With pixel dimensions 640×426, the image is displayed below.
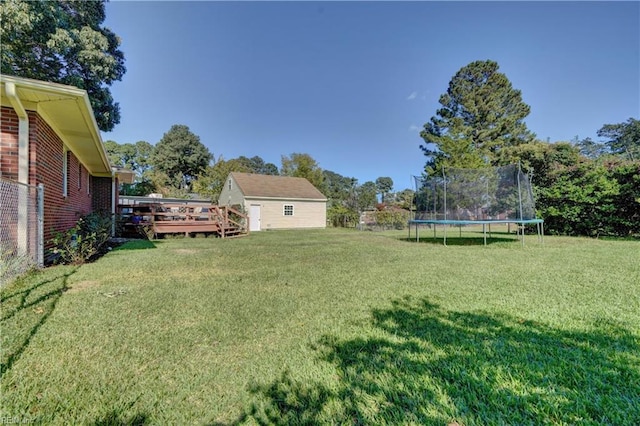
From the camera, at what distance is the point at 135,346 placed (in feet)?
7.47

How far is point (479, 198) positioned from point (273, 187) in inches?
614

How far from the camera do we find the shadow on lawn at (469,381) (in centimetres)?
152

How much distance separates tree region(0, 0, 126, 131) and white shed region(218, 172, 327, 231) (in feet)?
28.6

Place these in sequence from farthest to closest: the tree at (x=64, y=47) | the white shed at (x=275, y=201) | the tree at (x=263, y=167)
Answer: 1. the tree at (x=263, y=167)
2. the white shed at (x=275, y=201)
3. the tree at (x=64, y=47)

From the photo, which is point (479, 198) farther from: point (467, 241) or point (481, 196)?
point (467, 241)

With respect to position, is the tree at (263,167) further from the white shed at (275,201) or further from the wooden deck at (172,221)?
the wooden deck at (172,221)

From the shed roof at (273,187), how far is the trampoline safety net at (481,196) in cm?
1280

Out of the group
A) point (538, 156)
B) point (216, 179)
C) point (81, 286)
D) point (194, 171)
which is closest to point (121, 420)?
point (81, 286)

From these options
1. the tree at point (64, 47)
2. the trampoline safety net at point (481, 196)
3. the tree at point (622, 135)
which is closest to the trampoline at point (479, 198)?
the trampoline safety net at point (481, 196)

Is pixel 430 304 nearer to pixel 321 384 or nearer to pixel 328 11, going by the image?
pixel 321 384

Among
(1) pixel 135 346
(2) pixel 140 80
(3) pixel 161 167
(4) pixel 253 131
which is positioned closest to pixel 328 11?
(2) pixel 140 80

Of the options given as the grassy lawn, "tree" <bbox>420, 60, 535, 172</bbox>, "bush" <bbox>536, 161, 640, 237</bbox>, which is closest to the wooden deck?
the grassy lawn

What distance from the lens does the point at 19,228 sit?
4273 millimetres

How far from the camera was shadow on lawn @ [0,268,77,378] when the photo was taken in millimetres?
2109
